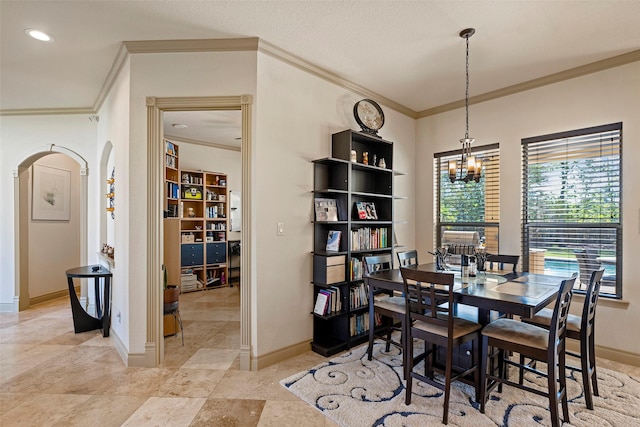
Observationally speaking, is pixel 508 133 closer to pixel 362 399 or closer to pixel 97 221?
pixel 362 399

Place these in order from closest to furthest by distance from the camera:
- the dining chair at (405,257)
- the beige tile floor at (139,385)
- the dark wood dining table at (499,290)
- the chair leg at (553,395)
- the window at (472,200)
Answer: the chair leg at (553,395)
the dark wood dining table at (499,290)
the beige tile floor at (139,385)
the dining chair at (405,257)
the window at (472,200)

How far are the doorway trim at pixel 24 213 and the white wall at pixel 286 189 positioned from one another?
3284 millimetres

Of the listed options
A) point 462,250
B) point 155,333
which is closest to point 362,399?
point 462,250

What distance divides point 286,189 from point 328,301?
114 cm

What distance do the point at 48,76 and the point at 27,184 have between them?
2161 mm

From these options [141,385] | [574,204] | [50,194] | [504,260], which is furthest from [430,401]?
[50,194]

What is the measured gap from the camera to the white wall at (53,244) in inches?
203

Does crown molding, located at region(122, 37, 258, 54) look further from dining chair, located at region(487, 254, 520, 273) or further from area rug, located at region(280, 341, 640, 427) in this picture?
dining chair, located at region(487, 254, 520, 273)

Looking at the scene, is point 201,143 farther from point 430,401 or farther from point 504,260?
point 430,401

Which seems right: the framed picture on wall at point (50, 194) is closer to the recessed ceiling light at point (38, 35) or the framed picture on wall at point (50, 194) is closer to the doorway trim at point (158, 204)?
the recessed ceiling light at point (38, 35)

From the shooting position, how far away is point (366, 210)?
3705 millimetres

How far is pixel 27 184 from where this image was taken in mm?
4859

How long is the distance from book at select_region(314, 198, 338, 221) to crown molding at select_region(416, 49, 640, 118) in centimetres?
212

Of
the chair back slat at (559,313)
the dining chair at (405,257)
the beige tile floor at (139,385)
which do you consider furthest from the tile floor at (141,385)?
the chair back slat at (559,313)
